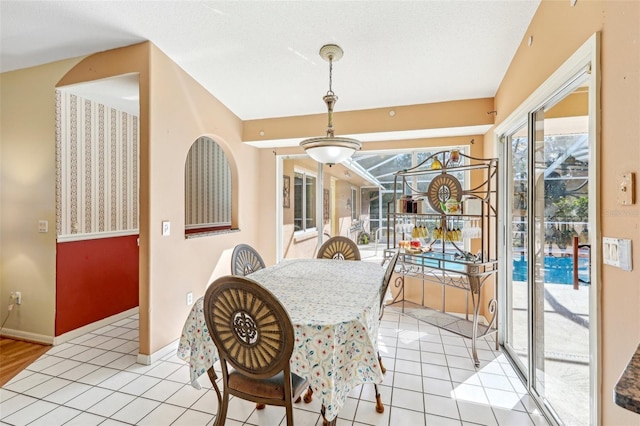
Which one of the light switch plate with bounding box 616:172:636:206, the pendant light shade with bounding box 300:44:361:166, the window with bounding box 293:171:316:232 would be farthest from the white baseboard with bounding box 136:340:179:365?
the light switch plate with bounding box 616:172:636:206

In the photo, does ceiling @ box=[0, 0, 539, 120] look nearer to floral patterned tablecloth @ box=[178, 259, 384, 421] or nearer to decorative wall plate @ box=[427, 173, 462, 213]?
decorative wall plate @ box=[427, 173, 462, 213]

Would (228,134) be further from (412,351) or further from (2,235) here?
(412,351)

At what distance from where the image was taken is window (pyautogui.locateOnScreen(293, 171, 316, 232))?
187 inches

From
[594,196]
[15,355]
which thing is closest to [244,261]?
[15,355]

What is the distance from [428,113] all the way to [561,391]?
2674 mm

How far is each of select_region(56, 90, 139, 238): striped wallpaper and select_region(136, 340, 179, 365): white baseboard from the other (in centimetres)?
143

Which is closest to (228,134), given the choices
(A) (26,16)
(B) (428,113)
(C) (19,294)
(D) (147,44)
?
(D) (147,44)

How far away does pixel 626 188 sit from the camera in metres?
1.14

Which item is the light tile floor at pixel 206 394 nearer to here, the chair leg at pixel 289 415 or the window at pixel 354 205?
the chair leg at pixel 289 415

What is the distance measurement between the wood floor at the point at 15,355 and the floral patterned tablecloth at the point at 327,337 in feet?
5.88

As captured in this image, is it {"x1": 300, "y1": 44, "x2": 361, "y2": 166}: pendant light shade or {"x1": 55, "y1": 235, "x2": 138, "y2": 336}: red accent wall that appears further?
{"x1": 55, "y1": 235, "x2": 138, "y2": 336}: red accent wall

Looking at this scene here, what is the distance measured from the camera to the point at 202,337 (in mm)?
1660

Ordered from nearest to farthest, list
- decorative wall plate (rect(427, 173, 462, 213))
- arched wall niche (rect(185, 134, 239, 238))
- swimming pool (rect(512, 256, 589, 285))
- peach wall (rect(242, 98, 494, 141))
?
swimming pool (rect(512, 256, 589, 285)) → decorative wall plate (rect(427, 173, 462, 213)) → peach wall (rect(242, 98, 494, 141)) → arched wall niche (rect(185, 134, 239, 238))

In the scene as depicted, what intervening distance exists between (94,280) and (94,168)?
1183 millimetres
